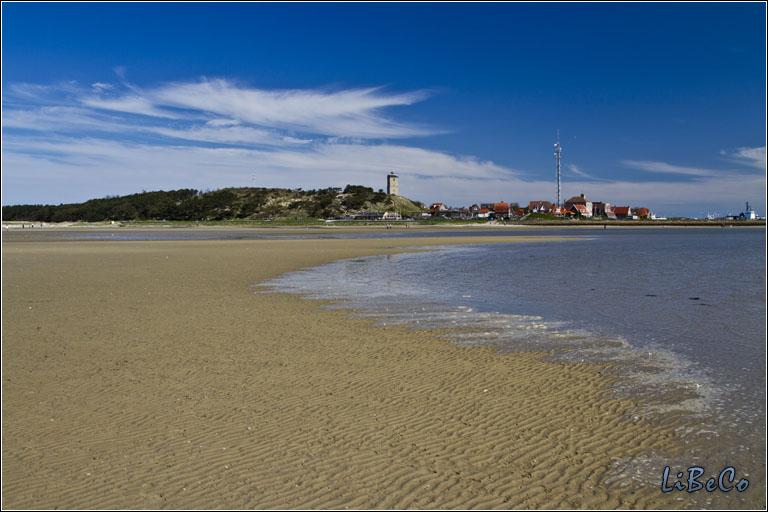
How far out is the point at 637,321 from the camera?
13.0 m

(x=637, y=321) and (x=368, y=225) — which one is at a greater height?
(x=368, y=225)

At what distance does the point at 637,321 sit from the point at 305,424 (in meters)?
9.98

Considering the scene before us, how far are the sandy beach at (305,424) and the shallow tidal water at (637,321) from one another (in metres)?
0.59

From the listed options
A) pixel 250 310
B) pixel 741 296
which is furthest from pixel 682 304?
pixel 250 310

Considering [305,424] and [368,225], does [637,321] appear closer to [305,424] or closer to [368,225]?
[305,424]

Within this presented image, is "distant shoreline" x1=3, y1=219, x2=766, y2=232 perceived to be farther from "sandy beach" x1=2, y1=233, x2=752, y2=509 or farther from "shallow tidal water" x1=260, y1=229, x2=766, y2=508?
"sandy beach" x1=2, y1=233, x2=752, y2=509

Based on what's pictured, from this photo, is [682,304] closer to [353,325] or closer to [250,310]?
[353,325]

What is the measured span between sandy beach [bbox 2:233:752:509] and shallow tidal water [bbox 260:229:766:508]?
1.95 feet

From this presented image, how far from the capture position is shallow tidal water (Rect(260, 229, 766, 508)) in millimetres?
6277

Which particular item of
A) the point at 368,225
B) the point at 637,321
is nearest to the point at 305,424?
the point at 637,321

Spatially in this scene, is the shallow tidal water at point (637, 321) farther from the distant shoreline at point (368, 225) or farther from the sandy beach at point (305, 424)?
the distant shoreline at point (368, 225)

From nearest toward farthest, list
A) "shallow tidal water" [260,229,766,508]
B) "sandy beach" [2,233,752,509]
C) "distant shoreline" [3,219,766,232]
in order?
"sandy beach" [2,233,752,509] → "shallow tidal water" [260,229,766,508] → "distant shoreline" [3,219,766,232]

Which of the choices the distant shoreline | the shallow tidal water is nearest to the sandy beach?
the shallow tidal water

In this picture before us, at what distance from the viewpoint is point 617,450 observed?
5.80 meters
